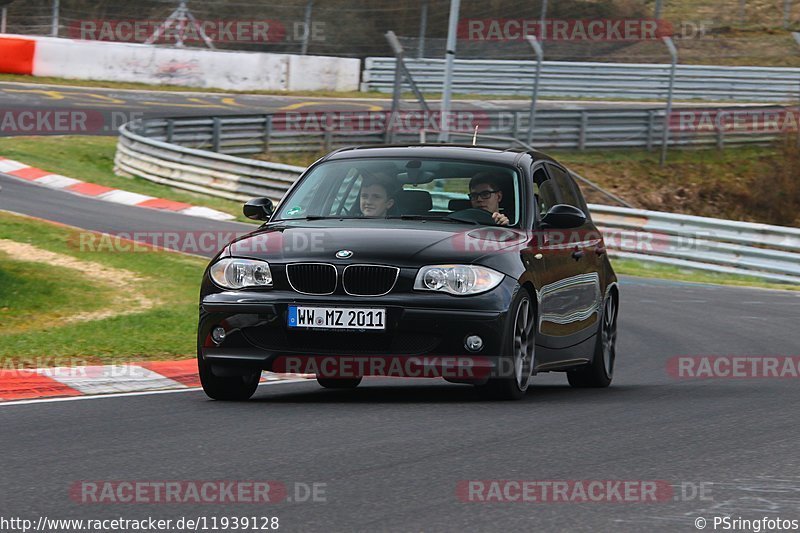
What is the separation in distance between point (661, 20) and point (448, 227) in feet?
120

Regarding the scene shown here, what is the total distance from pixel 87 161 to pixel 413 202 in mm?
20884

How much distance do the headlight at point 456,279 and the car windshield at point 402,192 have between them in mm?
864

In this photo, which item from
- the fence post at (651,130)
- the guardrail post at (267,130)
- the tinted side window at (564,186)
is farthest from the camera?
the fence post at (651,130)

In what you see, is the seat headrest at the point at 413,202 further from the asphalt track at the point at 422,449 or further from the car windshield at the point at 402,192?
the asphalt track at the point at 422,449

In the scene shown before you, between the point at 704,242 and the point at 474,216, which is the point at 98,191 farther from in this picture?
the point at 474,216

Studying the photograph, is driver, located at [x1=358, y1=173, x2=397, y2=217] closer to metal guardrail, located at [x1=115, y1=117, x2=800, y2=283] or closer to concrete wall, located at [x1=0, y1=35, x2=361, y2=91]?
metal guardrail, located at [x1=115, y1=117, x2=800, y2=283]

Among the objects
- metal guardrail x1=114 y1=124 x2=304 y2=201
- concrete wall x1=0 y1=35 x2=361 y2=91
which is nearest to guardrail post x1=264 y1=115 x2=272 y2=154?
metal guardrail x1=114 y1=124 x2=304 y2=201

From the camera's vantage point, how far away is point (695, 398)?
30.0ft

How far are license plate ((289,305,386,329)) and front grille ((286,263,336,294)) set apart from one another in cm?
11

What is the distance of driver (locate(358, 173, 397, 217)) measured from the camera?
9023 mm

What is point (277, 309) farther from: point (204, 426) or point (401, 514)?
point (401, 514)

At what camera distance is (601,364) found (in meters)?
10.3

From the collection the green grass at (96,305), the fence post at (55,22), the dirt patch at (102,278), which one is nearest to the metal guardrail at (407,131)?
the fence post at (55,22)

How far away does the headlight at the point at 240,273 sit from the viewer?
27.1 ft
